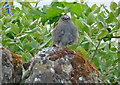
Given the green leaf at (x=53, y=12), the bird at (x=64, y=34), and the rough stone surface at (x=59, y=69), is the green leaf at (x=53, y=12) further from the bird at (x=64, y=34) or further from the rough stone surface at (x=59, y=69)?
the rough stone surface at (x=59, y=69)

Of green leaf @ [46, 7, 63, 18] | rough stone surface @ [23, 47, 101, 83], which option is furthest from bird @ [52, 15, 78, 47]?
green leaf @ [46, 7, 63, 18]

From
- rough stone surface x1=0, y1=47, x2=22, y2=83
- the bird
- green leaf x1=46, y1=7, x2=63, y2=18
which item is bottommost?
rough stone surface x1=0, y1=47, x2=22, y2=83

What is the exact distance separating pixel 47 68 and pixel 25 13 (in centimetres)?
86

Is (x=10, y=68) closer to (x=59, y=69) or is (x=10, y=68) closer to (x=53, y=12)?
(x=59, y=69)

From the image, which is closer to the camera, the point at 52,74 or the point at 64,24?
the point at 52,74

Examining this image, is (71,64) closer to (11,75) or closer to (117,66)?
(11,75)

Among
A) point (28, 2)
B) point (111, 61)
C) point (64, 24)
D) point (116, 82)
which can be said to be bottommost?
point (116, 82)

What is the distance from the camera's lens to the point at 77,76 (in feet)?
1.64

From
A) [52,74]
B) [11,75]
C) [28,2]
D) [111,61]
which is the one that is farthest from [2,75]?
[28,2]

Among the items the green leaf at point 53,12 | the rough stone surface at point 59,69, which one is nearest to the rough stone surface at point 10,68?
the rough stone surface at point 59,69

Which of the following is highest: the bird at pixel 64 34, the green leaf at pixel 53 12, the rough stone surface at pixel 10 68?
the green leaf at pixel 53 12

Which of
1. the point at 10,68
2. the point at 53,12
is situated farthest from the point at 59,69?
the point at 53,12

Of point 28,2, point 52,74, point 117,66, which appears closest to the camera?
point 52,74

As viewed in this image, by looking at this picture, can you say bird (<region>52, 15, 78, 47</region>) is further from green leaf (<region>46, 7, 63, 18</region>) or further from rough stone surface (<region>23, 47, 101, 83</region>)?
green leaf (<region>46, 7, 63, 18</region>)
